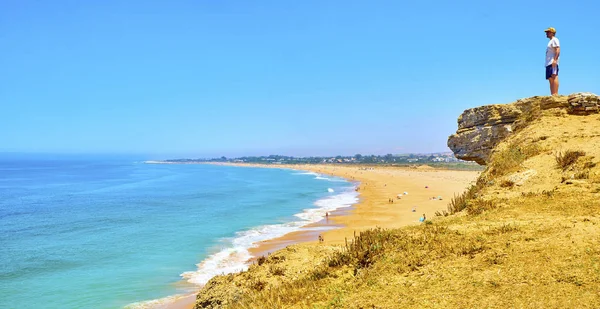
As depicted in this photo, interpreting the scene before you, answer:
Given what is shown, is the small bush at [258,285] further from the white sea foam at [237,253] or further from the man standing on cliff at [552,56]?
the man standing on cliff at [552,56]

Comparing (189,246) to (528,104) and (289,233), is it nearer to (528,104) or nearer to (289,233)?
(289,233)

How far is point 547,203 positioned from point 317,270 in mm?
4632

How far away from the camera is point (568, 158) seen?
9.25 metres

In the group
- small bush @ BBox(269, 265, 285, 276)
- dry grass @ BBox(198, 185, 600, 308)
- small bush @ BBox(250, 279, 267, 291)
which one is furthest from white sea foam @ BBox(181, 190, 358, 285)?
dry grass @ BBox(198, 185, 600, 308)

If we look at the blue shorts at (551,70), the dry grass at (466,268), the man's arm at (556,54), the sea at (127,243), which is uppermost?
the man's arm at (556,54)

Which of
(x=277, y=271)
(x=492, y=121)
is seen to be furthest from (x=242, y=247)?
(x=277, y=271)

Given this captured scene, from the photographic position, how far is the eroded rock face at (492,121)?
39.7ft

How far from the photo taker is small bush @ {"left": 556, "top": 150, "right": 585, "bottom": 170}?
9.14 meters

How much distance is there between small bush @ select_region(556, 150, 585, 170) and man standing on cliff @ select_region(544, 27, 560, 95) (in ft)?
12.9

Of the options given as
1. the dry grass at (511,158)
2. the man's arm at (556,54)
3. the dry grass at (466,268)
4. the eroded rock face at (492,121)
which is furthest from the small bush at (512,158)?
the man's arm at (556,54)

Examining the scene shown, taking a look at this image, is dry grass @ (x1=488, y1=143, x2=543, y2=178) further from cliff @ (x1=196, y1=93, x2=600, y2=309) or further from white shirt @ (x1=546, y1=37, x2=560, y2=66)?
white shirt @ (x1=546, y1=37, x2=560, y2=66)

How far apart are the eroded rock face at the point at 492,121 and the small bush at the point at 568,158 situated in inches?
123

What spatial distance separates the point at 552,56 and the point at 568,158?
434 centimetres

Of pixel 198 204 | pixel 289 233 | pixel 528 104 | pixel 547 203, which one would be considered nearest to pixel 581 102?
pixel 528 104
